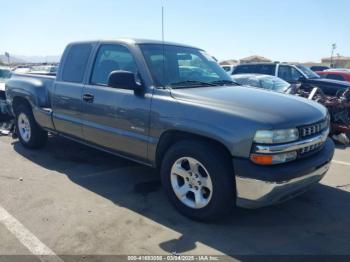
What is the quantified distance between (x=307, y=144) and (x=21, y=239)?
2843 mm

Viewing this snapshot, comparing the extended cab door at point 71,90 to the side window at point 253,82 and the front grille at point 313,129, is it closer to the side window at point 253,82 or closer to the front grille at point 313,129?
the front grille at point 313,129

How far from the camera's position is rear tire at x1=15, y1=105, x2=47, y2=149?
625 cm

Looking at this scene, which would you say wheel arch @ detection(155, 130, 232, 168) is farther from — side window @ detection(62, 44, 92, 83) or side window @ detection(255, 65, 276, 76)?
side window @ detection(255, 65, 276, 76)

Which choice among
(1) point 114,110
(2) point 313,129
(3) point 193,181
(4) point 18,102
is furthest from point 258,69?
(3) point 193,181

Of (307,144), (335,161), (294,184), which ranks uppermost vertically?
(307,144)

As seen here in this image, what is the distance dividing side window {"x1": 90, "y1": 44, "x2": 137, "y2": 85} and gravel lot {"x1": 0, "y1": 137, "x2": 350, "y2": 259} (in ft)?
4.62

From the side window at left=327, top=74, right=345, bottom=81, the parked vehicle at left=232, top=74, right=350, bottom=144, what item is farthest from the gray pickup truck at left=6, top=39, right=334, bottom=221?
Answer: the side window at left=327, top=74, right=345, bottom=81

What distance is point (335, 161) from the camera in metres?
6.08

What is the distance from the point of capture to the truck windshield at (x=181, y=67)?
4141 millimetres

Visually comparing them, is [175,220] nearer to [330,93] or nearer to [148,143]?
[148,143]

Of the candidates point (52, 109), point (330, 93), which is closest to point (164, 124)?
point (52, 109)

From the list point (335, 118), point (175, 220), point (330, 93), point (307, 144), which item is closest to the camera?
point (307, 144)

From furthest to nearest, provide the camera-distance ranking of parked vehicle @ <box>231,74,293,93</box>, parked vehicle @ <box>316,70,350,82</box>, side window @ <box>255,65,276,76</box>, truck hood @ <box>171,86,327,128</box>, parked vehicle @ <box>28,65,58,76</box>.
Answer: parked vehicle @ <box>316,70,350,82</box>, side window @ <box>255,65,276,76</box>, parked vehicle @ <box>231,74,293,93</box>, parked vehicle @ <box>28,65,58,76</box>, truck hood @ <box>171,86,327,128</box>

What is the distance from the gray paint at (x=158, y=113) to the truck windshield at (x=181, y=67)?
0.14 metres
